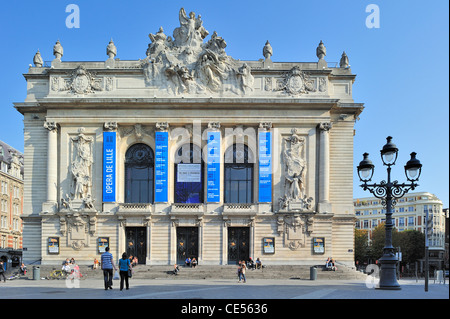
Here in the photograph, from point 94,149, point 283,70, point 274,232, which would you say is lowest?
point 274,232

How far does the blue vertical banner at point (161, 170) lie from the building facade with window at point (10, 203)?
131ft

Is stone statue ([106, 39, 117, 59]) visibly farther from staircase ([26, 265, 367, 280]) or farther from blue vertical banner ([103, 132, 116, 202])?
staircase ([26, 265, 367, 280])

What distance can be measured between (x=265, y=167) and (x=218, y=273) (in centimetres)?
1065

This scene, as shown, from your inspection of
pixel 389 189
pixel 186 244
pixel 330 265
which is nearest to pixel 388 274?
pixel 389 189

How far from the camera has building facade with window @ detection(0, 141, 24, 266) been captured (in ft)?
262

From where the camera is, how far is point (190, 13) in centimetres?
5012

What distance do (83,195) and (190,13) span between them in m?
20.4

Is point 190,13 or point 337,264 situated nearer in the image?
point 337,264

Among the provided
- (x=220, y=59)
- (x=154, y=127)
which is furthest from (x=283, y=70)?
(x=154, y=127)

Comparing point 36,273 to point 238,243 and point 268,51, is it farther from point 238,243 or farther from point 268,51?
point 268,51

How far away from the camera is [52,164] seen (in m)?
47.7

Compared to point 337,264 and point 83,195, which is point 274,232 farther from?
point 83,195

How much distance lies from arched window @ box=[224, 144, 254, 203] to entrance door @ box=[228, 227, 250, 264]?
111 inches

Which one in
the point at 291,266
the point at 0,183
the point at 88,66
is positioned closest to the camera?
the point at 291,266
